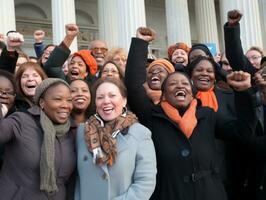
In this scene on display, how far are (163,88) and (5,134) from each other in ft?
5.56

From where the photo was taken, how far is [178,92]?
13.9 feet

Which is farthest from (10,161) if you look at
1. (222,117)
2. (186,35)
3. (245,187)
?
(186,35)

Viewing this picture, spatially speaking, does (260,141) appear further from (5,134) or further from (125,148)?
(5,134)

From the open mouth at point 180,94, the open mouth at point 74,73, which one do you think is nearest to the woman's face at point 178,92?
the open mouth at point 180,94

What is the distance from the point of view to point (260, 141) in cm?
417

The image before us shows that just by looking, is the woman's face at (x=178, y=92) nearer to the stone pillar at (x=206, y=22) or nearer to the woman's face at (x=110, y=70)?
the woman's face at (x=110, y=70)

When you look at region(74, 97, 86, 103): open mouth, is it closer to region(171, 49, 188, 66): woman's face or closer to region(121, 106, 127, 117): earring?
region(121, 106, 127, 117): earring

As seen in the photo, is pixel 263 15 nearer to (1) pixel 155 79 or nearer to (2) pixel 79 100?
(1) pixel 155 79

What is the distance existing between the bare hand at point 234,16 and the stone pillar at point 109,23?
1517cm

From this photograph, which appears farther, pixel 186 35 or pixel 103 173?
pixel 186 35

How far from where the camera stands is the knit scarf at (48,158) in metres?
3.45

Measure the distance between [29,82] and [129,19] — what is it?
12.1 metres

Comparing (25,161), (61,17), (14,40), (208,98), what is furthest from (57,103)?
(61,17)

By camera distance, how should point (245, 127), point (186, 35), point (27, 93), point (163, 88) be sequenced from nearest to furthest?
point (245, 127), point (163, 88), point (27, 93), point (186, 35)
